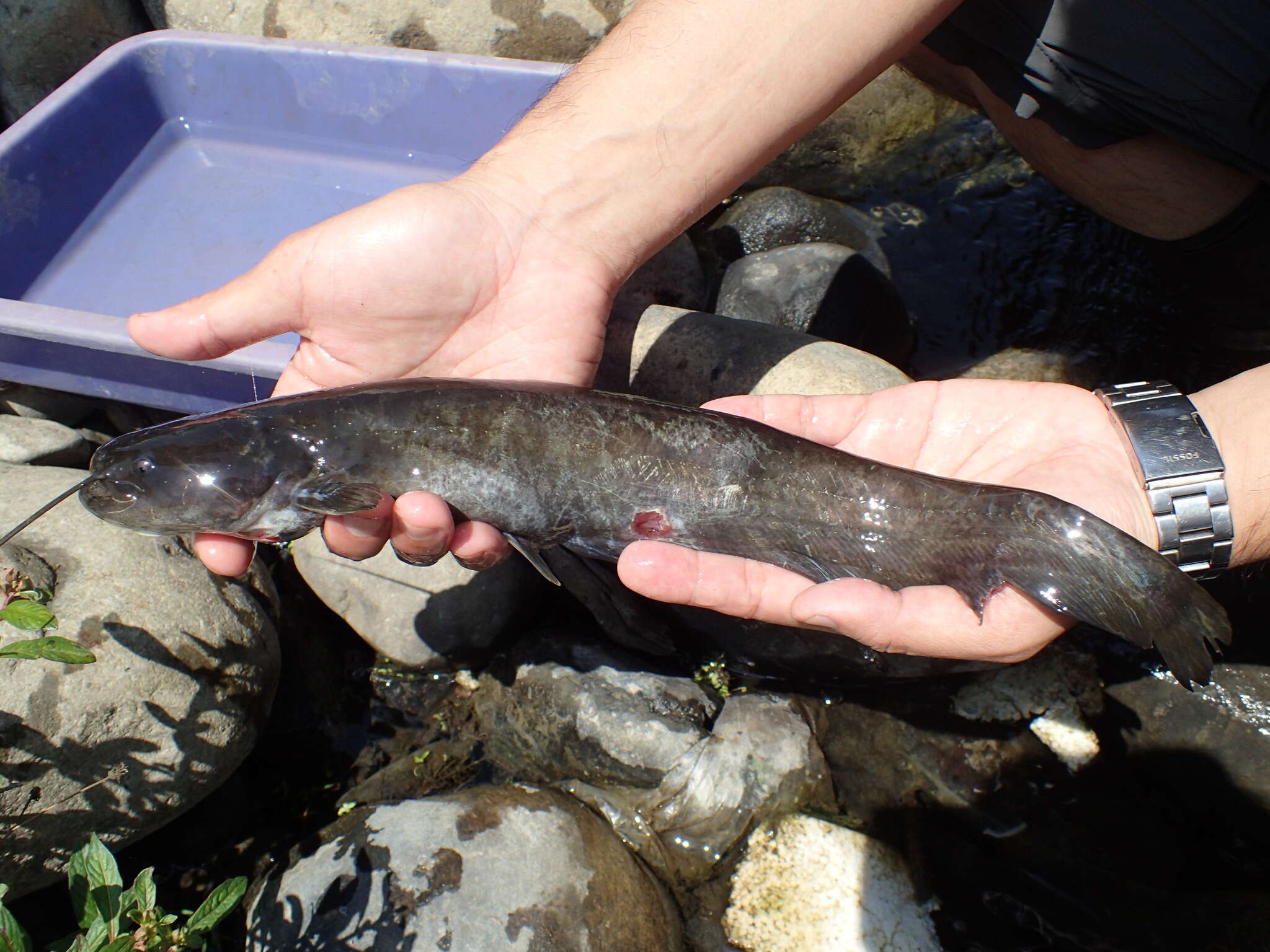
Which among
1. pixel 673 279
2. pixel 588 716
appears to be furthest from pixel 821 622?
pixel 673 279

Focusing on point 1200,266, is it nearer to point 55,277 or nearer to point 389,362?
point 389,362

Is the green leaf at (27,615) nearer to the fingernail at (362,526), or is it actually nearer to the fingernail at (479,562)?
the fingernail at (362,526)

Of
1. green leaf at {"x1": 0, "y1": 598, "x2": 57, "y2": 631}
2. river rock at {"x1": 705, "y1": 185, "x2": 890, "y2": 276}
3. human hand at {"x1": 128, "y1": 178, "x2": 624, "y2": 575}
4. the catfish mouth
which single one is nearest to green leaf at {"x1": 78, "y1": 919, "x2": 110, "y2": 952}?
green leaf at {"x1": 0, "y1": 598, "x2": 57, "y2": 631}

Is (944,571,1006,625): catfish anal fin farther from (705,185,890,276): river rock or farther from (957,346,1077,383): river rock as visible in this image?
(705,185,890,276): river rock

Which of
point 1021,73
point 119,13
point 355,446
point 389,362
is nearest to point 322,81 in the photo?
point 119,13

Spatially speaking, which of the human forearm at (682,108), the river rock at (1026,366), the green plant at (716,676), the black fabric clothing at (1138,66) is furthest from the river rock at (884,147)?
the green plant at (716,676)

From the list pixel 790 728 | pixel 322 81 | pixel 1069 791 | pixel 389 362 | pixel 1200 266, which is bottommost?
pixel 1069 791
